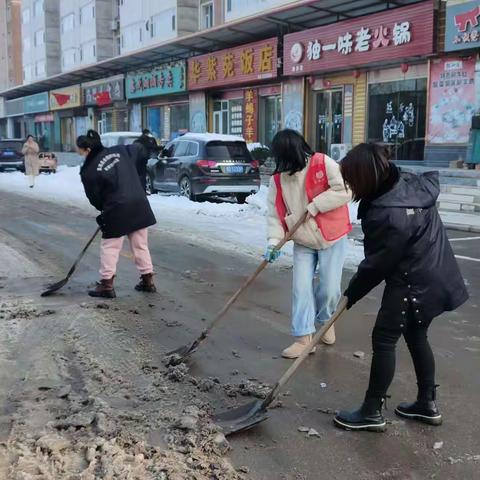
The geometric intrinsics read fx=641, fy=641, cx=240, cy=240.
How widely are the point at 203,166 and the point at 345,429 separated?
482 inches

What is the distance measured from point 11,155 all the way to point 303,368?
27.4 metres

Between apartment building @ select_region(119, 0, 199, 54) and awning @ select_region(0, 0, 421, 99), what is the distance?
5.97 ft

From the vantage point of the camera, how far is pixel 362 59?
62.7ft

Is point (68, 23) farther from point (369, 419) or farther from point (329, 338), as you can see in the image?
point (369, 419)

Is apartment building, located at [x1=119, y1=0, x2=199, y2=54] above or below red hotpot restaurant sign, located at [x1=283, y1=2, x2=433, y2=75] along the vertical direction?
above

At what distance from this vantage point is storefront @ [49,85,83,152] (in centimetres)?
4304

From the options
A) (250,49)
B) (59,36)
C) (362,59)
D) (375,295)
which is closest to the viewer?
(375,295)

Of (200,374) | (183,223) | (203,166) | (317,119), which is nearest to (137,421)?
(200,374)

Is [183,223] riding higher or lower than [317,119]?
lower

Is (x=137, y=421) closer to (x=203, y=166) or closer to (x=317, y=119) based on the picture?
(x=203, y=166)

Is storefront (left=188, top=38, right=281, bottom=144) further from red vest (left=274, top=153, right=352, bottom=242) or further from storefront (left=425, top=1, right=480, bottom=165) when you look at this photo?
red vest (left=274, top=153, right=352, bottom=242)

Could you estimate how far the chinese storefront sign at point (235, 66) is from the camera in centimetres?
2325

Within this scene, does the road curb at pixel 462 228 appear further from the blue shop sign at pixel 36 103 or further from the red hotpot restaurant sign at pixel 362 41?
the blue shop sign at pixel 36 103

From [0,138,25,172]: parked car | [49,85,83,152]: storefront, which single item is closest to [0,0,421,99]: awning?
[49,85,83,152]: storefront
